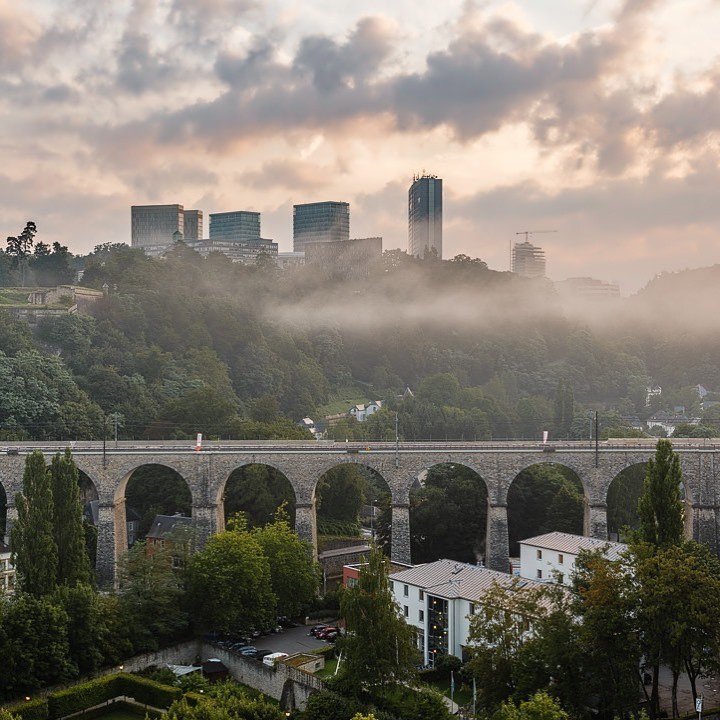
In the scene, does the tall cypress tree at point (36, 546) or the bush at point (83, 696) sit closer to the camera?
the bush at point (83, 696)

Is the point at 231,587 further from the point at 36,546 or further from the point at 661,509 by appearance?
the point at 661,509

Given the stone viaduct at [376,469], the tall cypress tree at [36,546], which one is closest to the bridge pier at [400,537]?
the stone viaduct at [376,469]

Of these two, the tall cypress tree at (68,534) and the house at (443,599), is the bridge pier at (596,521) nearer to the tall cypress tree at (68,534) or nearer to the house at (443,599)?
the house at (443,599)

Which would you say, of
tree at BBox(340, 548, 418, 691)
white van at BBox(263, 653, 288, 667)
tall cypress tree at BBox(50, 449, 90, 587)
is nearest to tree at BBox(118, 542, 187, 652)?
tall cypress tree at BBox(50, 449, 90, 587)

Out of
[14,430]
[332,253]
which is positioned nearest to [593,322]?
[332,253]

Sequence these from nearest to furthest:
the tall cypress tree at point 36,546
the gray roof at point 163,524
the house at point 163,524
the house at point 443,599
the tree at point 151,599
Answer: the house at point 443,599
the tall cypress tree at point 36,546
the tree at point 151,599
the house at point 163,524
the gray roof at point 163,524

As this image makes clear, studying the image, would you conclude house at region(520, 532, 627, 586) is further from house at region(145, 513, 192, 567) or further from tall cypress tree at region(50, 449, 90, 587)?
tall cypress tree at region(50, 449, 90, 587)
